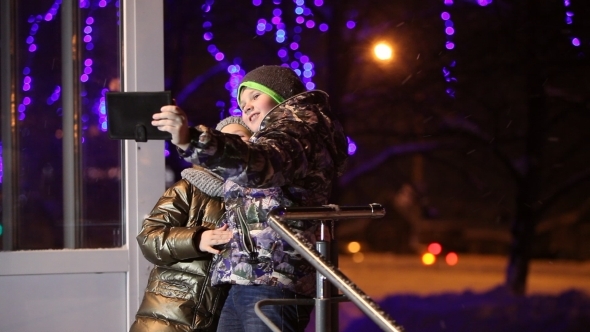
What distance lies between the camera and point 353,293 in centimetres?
155

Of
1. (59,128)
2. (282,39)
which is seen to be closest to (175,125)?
(59,128)

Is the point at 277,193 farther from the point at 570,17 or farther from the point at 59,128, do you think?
the point at 570,17

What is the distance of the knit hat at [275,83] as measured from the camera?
2.17m

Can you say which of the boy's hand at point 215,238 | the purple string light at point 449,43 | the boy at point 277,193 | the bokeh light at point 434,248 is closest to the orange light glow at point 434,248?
the bokeh light at point 434,248

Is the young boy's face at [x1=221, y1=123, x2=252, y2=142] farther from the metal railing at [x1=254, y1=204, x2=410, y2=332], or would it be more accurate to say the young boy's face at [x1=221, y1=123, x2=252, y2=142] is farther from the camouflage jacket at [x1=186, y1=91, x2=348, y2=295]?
the metal railing at [x1=254, y1=204, x2=410, y2=332]

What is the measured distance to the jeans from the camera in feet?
6.62

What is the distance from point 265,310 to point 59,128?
1.75 metres

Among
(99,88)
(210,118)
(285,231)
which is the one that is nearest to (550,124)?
(210,118)

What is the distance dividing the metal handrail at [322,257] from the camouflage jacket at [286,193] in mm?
146

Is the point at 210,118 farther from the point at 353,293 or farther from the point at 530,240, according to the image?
the point at 353,293

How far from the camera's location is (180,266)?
2766 mm

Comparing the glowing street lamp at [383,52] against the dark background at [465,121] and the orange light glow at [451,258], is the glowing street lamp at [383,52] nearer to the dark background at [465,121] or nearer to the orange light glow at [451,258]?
the dark background at [465,121]

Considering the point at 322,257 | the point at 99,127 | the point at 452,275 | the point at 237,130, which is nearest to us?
the point at 322,257

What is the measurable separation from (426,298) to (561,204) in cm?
99
